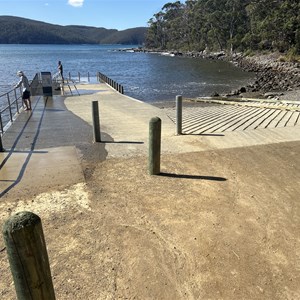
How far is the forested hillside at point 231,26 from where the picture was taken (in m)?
52.9

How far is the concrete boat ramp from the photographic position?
621cm

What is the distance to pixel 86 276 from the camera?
3457mm

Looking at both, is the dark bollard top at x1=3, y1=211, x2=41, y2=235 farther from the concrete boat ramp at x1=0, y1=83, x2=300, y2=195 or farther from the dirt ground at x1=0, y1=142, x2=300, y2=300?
the concrete boat ramp at x1=0, y1=83, x2=300, y2=195

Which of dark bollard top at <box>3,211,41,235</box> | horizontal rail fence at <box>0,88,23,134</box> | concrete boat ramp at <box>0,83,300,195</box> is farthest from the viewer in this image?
horizontal rail fence at <box>0,88,23,134</box>

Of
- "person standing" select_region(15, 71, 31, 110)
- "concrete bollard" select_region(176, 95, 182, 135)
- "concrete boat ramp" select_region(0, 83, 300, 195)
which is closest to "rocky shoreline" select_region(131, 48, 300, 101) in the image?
"concrete boat ramp" select_region(0, 83, 300, 195)

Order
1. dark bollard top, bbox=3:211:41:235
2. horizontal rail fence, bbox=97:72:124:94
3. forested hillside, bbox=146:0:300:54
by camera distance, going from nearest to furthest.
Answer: dark bollard top, bbox=3:211:41:235
horizontal rail fence, bbox=97:72:124:94
forested hillside, bbox=146:0:300:54

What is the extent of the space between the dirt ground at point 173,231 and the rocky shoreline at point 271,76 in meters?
17.7

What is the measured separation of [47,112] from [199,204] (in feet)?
31.3

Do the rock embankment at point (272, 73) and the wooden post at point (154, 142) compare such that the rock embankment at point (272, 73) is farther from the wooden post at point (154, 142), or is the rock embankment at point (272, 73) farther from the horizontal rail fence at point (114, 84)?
the wooden post at point (154, 142)

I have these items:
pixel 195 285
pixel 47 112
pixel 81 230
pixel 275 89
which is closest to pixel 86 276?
pixel 81 230

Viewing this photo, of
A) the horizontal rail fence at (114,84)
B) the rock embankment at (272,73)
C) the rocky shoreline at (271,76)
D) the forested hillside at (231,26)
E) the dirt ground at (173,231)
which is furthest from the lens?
the forested hillside at (231,26)

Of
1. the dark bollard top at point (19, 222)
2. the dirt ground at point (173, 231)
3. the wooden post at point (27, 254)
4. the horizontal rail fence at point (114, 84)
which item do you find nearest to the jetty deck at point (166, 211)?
the dirt ground at point (173, 231)

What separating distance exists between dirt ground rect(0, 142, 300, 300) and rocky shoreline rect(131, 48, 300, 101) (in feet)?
58.2

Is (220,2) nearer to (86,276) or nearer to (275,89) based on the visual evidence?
(275,89)
